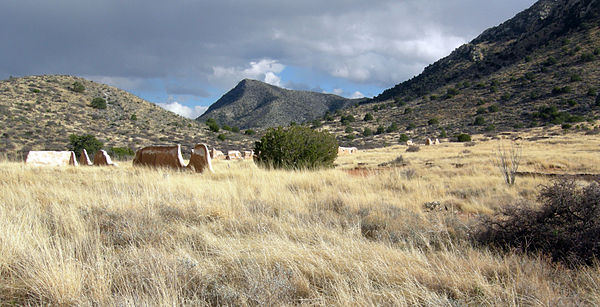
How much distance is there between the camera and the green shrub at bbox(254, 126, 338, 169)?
478 inches

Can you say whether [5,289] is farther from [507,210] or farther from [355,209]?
[507,210]

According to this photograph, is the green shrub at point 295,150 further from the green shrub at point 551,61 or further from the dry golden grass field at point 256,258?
the green shrub at point 551,61

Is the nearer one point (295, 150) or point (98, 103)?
point (295, 150)

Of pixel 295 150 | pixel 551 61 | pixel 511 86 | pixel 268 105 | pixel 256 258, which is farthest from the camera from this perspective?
pixel 268 105

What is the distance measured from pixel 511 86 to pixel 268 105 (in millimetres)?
61902

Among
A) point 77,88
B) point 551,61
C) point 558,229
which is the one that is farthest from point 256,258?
point 551,61

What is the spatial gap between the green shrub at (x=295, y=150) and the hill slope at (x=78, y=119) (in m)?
24.5

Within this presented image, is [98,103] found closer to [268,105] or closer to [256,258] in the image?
[256,258]

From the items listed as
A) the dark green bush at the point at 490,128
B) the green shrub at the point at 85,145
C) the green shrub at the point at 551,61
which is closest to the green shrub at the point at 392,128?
the dark green bush at the point at 490,128

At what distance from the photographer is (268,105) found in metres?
96.8

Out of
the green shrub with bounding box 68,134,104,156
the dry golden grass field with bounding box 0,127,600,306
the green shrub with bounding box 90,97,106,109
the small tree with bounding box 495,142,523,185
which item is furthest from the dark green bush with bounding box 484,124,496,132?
the green shrub with bounding box 90,97,106,109

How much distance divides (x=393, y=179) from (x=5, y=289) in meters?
7.61

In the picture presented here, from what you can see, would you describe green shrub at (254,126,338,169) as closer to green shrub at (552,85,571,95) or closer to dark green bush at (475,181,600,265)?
dark green bush at (475,181,600,265)

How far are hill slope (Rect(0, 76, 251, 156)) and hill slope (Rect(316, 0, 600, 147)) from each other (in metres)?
23.0
